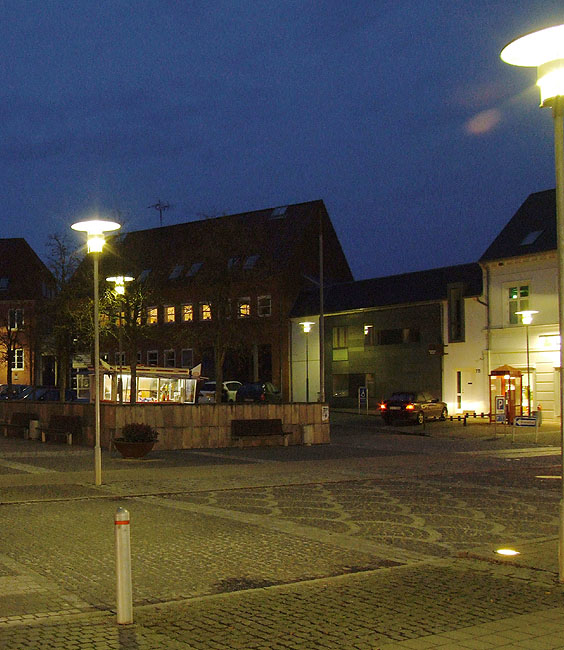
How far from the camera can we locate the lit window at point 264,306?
60594 mm

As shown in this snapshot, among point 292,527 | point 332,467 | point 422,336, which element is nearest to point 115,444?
point 332,467

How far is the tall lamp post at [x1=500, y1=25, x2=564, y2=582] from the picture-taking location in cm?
882

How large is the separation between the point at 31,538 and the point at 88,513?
234 centimetres

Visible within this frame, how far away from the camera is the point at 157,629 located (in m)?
7.20

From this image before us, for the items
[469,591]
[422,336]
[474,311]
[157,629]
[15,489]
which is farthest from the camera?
[422,336]

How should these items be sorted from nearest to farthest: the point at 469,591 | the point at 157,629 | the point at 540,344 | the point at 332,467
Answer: the point at 157,629 → the point at 469,591 → the point at 332,467 → the point at 540,344

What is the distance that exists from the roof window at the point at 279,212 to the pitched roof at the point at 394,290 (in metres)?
7.36

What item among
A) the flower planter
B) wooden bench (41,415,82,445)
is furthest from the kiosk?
the flower planter

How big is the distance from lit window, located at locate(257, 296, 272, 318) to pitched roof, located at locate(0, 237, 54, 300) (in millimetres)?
23383

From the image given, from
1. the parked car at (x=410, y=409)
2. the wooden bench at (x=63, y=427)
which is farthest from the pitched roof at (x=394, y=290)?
the wooden bench at (x=63, y=427)

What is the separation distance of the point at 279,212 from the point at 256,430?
39.3m

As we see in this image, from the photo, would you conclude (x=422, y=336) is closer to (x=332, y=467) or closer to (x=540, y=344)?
(x=540, y=344)

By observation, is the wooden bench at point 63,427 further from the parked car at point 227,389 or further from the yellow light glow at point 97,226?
the parked car at point 227,389

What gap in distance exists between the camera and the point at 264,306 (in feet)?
200
